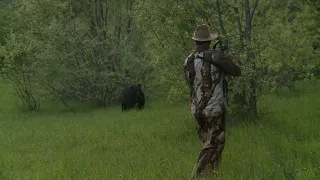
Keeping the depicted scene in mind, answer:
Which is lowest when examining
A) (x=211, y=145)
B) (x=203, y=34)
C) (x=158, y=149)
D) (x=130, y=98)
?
(x=130, y=98)

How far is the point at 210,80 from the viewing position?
6926mm

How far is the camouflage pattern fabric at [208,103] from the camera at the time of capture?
6.91m

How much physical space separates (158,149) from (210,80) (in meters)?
3.36

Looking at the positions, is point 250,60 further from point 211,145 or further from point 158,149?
point 211,145

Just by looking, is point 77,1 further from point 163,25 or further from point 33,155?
point 33,155

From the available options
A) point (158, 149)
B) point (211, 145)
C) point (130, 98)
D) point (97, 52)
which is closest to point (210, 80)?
point (211, 145)

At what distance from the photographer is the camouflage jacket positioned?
269 inches

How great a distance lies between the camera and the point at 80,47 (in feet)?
79.6

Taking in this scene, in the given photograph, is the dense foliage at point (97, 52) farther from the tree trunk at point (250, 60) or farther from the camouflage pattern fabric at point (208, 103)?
the camouflage pattern fabric at point (208, 103)

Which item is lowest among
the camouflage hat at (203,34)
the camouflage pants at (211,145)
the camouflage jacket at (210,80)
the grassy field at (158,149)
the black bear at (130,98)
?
the black bear at (130,98)

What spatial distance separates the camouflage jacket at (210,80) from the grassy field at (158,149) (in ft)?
3.42

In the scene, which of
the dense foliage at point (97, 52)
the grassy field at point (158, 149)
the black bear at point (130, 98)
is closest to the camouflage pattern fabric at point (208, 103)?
the grassy field at point (158, 149)

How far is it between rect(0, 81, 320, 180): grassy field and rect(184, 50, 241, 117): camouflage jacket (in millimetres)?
1041

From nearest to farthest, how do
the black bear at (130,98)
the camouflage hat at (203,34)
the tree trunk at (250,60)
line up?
the camouflage hat at (203,34), the tree trunk at (250,60), the black bear at (130,98)
